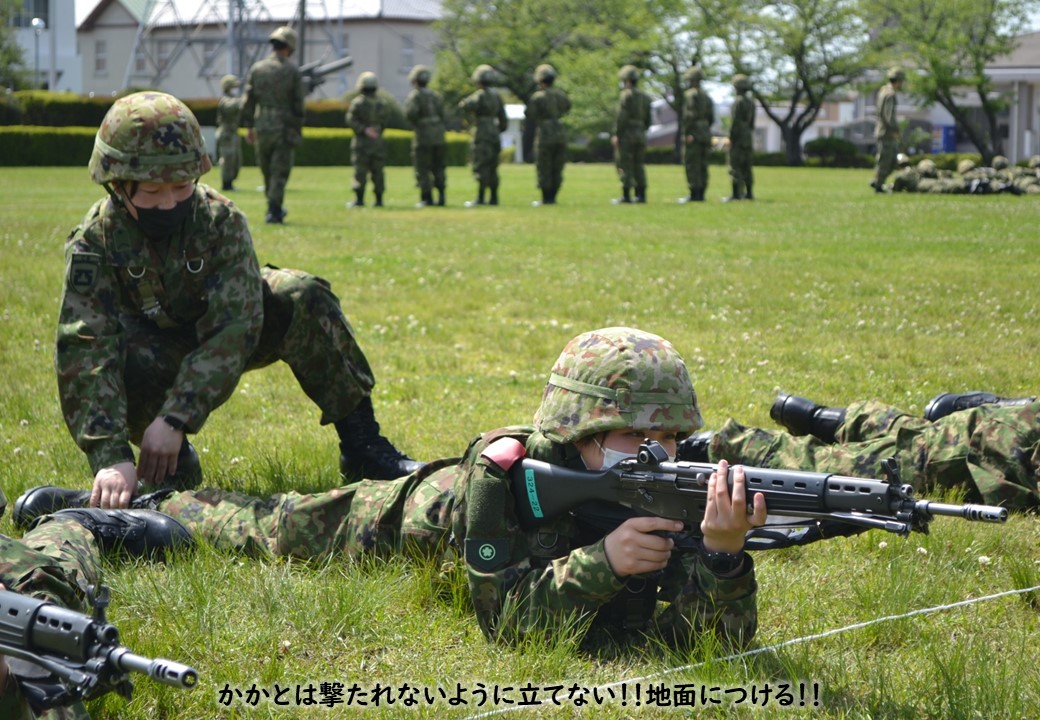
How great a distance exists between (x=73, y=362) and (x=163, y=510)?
740 millimetres

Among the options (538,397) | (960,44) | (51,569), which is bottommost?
(538,397)

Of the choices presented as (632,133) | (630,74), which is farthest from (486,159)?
(630,74)

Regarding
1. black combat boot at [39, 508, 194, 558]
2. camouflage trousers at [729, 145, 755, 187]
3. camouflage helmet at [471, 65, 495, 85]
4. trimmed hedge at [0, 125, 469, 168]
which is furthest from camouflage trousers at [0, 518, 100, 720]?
trimmed hedge at [0, 125, 469, 168]

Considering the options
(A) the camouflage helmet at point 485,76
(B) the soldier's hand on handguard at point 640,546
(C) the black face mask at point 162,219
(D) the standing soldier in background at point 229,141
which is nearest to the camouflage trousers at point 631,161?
(A) the camouflage helmet at point 485,76

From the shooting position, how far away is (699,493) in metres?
3.57

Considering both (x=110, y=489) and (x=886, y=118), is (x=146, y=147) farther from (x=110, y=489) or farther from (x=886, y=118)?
(x=886, y=118)

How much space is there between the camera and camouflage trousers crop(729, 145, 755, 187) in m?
27.3

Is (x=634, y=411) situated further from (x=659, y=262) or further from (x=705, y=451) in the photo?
(x=659, y=262)

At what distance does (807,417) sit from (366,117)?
20.0 meters

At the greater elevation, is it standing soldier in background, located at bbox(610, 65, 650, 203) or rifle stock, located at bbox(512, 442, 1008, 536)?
standing soldier in background, located at bbox(610, 65, 650, 203)

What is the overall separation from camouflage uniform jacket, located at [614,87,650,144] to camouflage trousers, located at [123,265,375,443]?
21.2 m

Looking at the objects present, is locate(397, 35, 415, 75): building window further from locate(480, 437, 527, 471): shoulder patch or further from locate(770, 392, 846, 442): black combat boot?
locate(480, 437, 527, 471): shoulder patch

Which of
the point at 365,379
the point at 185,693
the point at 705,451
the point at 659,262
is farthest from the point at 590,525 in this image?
the point at 659,262

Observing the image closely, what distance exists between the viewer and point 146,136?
527 centimetres
